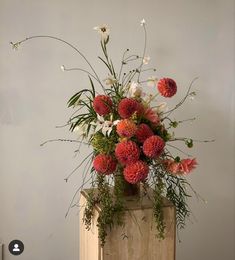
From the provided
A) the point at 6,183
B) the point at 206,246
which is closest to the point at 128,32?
the point at 6,183

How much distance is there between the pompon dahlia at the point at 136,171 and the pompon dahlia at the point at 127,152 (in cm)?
2

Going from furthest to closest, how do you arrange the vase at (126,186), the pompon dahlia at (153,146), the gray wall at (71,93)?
the gray wall at (71,93), the vase at (126,186), the pompon dahlia at (153,146)

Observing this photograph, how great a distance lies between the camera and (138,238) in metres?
1.30

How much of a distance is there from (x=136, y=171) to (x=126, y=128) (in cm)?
16

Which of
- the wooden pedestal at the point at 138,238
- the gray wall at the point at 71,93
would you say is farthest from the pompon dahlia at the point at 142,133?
the gray wall at the point at 71,93

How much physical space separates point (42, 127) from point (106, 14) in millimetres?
695

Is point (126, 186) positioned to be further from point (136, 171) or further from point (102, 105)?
point (102, 105)

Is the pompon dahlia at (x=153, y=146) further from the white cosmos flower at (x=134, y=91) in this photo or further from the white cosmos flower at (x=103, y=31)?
the white cosmos flower at (x=103, y=31)

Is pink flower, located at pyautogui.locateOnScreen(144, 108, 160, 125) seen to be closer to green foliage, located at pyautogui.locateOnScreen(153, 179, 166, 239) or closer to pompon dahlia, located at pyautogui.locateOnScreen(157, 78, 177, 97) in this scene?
pompon dahlia, located at pyautogui.locateOnScreen(157, 78, 177, 97)

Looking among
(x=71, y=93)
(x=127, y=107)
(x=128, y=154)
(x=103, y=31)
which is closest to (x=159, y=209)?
(x=128, y=154)

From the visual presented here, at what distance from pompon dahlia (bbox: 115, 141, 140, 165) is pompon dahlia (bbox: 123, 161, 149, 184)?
19 mm

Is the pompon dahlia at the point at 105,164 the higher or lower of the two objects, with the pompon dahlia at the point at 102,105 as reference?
lower

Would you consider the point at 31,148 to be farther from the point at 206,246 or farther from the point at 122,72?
the point at 206,246

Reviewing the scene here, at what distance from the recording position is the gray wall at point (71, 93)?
1.76 m
